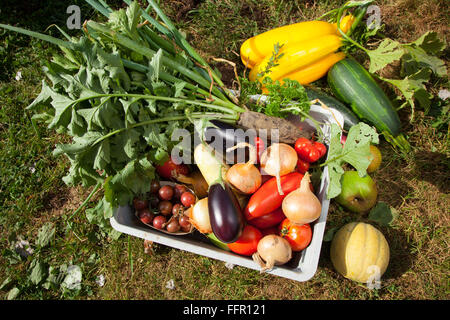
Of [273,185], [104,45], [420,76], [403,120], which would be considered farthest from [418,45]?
[104,45]

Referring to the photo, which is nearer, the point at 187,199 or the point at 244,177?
the point at 244,177

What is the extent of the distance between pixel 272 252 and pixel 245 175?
16.2 inches

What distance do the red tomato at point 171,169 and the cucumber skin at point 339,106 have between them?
3.06 ft

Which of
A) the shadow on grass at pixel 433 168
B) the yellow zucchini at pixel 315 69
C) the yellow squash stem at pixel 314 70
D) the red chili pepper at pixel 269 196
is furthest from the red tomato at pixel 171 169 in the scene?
the shadow on grass at pixel 433 168

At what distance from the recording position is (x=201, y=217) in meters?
1.79

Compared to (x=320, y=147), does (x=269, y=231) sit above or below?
below

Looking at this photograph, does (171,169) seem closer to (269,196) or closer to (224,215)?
(224,215)

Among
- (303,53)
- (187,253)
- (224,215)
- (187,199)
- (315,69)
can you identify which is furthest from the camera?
(187,253)

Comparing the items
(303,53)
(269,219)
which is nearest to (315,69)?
(303,53)

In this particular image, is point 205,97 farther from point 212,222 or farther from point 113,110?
point 212,222

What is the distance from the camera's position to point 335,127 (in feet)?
5.84

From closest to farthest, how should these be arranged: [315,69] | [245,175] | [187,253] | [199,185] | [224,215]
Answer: [224,215] < [245,175] < [199,185] < [315,69] < [187,253]
